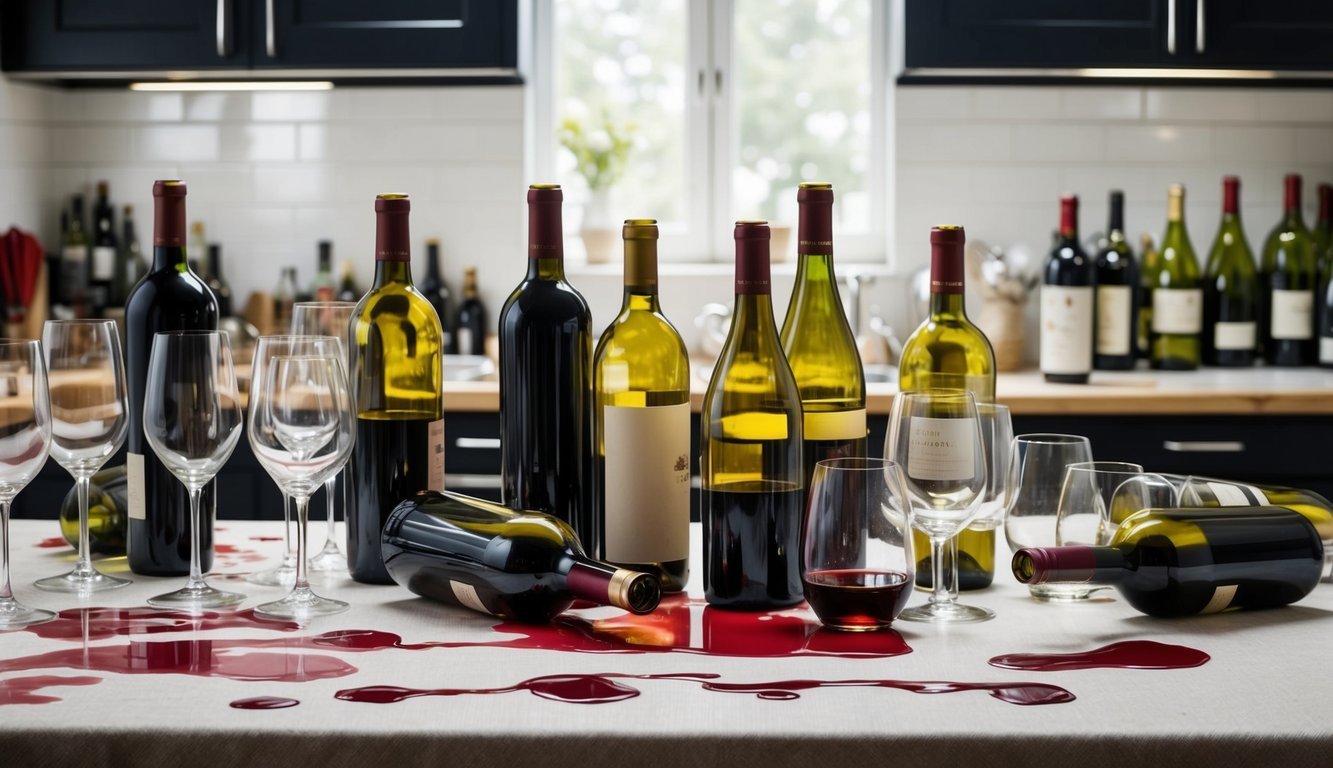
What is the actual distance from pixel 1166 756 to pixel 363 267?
8.71ft

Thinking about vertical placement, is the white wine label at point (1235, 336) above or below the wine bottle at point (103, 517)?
above

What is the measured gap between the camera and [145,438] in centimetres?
115

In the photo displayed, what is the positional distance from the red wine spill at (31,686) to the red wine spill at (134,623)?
0.09 m

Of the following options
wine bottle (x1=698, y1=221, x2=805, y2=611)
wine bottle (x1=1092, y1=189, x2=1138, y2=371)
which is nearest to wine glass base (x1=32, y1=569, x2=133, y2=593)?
wine bottle (x1=698, y1=221, x2=805, y2=611)

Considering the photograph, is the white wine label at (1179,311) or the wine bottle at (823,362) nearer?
the wine bottle at (823,362)

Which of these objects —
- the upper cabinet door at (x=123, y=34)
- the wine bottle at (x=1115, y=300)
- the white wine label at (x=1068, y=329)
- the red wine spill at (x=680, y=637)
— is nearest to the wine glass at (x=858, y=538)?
the red wine spill at (x=680, y=637)

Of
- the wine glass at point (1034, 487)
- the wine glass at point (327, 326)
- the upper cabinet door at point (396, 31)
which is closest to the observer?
the wine glass at point (1034, 487)

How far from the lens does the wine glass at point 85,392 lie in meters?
1.07

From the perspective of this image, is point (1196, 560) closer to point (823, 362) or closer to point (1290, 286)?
point (823, 362)

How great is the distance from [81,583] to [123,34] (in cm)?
208

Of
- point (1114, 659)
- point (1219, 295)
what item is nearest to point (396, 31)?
point (1219, 295)

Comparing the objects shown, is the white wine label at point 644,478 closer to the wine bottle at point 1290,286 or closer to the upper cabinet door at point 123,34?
the upper cabinet door at point 123,34

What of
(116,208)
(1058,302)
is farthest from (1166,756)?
(116,208)

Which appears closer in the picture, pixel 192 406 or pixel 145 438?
pixel 192 406
